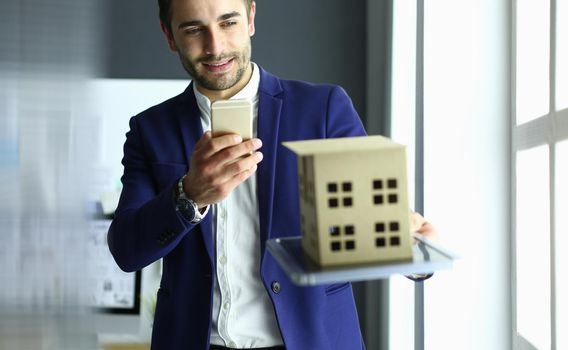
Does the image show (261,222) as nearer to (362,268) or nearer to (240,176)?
(240,176)

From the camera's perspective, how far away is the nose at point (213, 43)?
1.66m

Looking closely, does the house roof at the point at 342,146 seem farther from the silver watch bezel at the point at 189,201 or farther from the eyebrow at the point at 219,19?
the eyebrow at the point at 219,19

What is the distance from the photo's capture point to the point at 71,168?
11.6 ft

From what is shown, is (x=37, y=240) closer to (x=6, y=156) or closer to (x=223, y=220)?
(x=6, y=156)

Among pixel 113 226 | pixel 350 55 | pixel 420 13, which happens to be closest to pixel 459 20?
pixel 420 13

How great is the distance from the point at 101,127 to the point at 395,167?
254cm

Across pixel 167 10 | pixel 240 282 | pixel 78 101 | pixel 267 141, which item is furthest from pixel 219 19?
pixel 78 101

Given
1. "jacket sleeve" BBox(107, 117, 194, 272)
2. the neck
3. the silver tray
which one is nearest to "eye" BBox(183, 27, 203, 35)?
the neck

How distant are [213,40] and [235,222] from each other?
0.40m

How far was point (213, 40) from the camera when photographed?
Answer: 1663mm

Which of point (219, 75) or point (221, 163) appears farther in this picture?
point (219, 75)

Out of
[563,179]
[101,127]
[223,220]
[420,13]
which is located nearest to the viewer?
[563,179]

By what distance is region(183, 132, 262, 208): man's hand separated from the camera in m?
1.28

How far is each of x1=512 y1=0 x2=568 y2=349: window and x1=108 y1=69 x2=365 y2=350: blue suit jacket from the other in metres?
0.42
